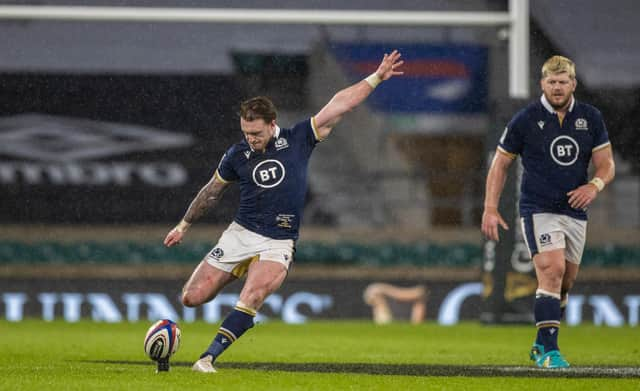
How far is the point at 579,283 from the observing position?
1588 centimetres

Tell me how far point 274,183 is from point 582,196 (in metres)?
2.01

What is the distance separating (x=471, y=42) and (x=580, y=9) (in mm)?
1644

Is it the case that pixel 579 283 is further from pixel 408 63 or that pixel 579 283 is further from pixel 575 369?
pixel 575 369

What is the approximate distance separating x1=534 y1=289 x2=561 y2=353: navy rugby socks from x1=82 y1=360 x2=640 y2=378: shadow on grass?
196mm

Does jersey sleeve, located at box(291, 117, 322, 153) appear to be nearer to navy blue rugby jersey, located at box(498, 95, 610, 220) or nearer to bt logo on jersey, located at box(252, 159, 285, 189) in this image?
bt logo on jersey, located at box(252, 159, 285, 189)

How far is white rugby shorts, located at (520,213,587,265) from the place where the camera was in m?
8.13

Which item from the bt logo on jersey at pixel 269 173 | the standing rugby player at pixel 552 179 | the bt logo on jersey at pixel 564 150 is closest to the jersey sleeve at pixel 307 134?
the bt logo on jersey at pixel 269 173

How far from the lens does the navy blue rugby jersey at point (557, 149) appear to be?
8.21 meters

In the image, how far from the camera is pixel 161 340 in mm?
7293

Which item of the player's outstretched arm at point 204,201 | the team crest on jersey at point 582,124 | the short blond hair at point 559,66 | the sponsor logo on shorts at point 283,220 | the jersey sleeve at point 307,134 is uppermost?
the short blond hair at point 559,66

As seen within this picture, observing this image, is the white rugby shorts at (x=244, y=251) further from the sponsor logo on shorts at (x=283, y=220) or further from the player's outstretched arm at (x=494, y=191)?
the player's outstretched arm at (x=494, y=191)

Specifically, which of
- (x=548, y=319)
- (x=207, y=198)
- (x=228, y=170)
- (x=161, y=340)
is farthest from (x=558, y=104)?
(x=161, y=340)

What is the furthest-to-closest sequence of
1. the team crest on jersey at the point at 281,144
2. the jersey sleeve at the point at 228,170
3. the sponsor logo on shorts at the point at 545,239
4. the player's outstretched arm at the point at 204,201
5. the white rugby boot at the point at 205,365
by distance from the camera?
1. the sponsor logo on shorts at the point at 545,239
2. the player's outstretched arm at the point at 204,201
3. the jersey sleeve at the point at 228,170
4. the team crest on jersey at the point at 281,144
5. the white rugby boot at the point at 205,365

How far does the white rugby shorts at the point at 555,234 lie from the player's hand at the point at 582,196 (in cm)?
24
